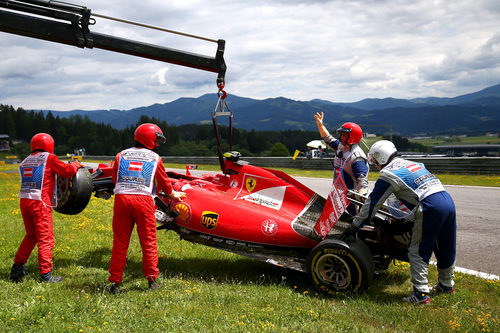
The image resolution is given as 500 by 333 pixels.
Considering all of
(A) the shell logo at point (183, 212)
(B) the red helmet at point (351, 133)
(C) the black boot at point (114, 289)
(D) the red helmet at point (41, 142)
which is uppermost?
(B) the red helmet at point (351, 133)

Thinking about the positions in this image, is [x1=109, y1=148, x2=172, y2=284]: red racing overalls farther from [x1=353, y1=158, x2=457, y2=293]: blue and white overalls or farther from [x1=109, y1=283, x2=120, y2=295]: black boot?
[x1=353, y1=158, x2=457, y2=293]: blue and white overalls

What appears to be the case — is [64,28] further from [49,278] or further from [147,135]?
[49,278]

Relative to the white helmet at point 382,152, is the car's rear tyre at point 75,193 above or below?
below

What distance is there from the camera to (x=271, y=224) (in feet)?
18.8

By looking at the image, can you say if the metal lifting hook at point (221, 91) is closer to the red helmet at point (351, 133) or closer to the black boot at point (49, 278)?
the red helmet at point (351, 133)

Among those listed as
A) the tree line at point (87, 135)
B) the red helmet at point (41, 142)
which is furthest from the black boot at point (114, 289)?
the tree line at point (87, 135)

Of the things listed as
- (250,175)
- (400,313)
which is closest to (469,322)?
(400,313)

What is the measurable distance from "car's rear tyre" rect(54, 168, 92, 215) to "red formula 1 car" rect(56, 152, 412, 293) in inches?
0.6

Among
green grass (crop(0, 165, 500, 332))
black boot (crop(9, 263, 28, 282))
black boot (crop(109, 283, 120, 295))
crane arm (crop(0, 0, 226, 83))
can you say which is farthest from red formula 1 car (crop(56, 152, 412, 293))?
crane arm (crop(0, 0, 226, 83))

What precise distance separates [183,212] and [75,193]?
1.76 m

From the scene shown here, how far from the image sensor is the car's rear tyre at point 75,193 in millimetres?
6266

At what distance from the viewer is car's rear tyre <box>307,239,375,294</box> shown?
16.1 ft

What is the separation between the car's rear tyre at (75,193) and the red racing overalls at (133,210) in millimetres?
1337

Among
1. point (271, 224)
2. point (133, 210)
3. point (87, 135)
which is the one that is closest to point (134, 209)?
point (133, 210)
